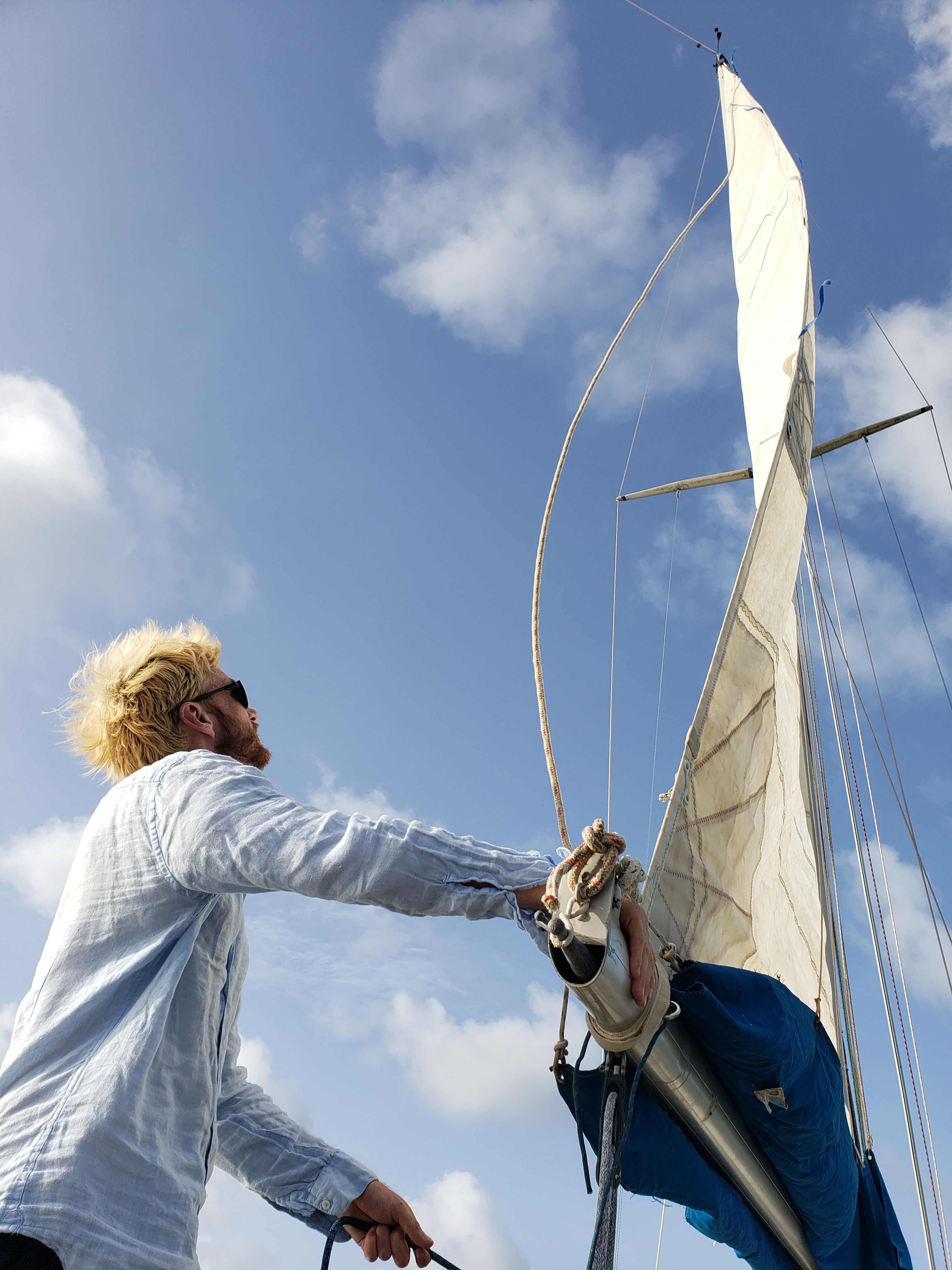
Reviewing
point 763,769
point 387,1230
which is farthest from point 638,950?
point 763,769

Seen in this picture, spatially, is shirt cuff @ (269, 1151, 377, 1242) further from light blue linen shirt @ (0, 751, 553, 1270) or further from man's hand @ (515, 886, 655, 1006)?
man's hand @ (515, 886, 655, 1006)

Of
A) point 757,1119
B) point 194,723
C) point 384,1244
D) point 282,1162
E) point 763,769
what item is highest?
point 763,769

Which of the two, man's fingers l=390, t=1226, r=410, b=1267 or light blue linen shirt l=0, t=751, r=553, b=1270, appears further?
man's fingers l=390, t=1226, r=410, b=1267

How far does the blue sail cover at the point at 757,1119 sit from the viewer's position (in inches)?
75.0

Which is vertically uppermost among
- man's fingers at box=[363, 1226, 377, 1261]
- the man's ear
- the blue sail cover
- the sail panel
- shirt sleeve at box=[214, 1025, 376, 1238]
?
the sail panel

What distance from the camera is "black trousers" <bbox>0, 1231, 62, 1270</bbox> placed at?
3.90 ft

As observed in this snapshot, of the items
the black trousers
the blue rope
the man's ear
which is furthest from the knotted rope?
the man's ear

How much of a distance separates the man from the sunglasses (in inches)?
18.2

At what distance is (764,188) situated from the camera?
7676 mm

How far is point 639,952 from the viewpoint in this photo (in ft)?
4.93

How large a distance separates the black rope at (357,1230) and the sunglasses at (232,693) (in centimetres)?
123

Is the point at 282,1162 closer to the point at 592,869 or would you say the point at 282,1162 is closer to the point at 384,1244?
the point at 384,1244

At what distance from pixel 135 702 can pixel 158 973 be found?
30.4 inches

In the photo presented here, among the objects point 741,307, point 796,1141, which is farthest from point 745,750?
point 741,307
